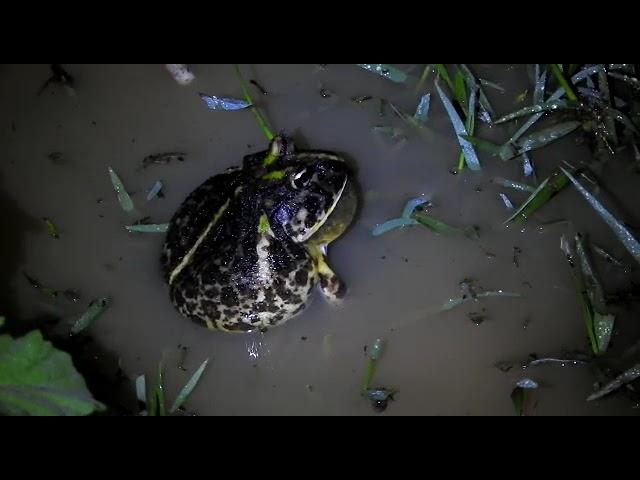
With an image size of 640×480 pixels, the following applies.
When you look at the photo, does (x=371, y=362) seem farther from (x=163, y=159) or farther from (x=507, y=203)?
(x=163, y=159)

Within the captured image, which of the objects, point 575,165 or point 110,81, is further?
point 110,81

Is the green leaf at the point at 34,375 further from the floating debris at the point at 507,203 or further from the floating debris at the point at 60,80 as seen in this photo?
the floating debris at the point at 507,203

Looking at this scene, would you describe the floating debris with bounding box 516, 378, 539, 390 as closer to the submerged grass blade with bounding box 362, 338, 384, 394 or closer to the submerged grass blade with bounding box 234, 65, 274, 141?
the submerged grass blade with bounding box 362, 338, 384, 394

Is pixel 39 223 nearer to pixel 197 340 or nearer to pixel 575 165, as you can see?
pixel 197 340
